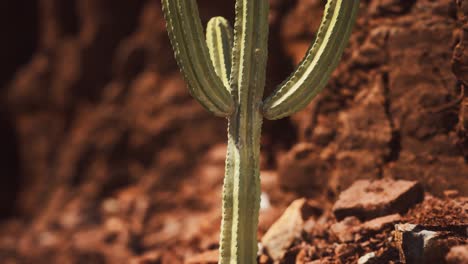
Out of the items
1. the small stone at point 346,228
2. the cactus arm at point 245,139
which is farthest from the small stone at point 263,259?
the cactus arm at point 245,139

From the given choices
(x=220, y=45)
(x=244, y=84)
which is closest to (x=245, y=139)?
(x=244, y=84)

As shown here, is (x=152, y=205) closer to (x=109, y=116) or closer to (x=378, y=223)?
(x=109, y=116)

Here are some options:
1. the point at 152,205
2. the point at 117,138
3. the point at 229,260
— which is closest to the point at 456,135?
the point at 229,260

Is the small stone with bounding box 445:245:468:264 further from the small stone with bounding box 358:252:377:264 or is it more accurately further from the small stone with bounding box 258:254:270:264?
the small stone with bounding box 258:254:270:264

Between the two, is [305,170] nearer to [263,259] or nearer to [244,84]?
[263,259]

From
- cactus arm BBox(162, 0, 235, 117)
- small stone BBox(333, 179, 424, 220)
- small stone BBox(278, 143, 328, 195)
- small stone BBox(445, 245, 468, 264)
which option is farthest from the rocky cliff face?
cactus arm BBox(162, 0, 235, 117)

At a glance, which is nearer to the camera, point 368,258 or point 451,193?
point 368,258
